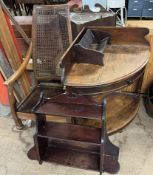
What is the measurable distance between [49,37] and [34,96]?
0.53 meters

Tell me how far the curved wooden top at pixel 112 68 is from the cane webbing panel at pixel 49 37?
36cm

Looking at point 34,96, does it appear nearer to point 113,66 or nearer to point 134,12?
point 113,66

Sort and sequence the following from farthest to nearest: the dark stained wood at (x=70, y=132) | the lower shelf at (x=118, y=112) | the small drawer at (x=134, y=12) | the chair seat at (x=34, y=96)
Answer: the small drawer at (x=134, y=12) → the lower shelf at (x=118, y=112) → the chair seat at (x=34, y=96) → the dark stained wood at (x=70, y=132)

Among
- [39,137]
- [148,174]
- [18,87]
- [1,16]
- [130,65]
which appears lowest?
[148,174]

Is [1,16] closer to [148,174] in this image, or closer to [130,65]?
[130,65]

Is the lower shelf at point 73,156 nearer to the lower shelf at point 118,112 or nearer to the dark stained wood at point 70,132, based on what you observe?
the dark stained wood at point 70,132

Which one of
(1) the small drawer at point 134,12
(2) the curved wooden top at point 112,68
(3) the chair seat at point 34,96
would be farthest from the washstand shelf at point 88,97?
(1) the small drawer at point 134,12

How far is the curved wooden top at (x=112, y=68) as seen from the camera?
1.34 meters

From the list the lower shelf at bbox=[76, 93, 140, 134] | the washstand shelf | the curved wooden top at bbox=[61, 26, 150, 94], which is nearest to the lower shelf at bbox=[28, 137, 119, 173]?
the washstand shelf

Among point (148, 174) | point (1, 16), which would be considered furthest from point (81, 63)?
point (148, 174)

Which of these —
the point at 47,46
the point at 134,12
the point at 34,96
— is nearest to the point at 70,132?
the point at 34,96

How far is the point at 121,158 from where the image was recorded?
1620 millimetres

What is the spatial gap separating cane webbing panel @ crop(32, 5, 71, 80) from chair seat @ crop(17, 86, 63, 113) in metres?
0.11

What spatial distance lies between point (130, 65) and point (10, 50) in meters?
1.03
